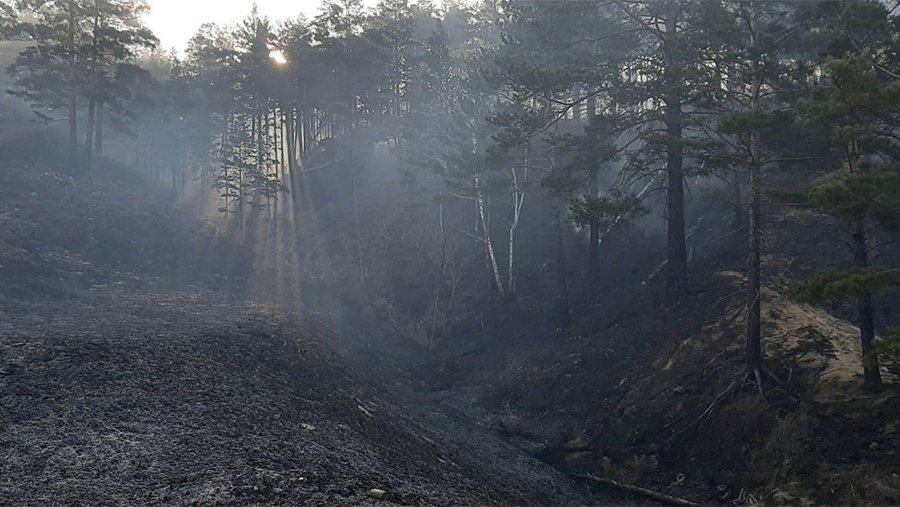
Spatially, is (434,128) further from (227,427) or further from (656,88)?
(227,427)

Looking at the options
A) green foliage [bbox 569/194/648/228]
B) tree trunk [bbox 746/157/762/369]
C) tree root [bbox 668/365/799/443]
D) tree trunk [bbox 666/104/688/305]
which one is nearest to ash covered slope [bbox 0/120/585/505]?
tree root [bbox 668/365/799/443]

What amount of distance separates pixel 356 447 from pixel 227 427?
2319 millimetres

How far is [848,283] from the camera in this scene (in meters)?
8.93

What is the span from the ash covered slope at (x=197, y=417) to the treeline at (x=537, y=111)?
23.9 ft

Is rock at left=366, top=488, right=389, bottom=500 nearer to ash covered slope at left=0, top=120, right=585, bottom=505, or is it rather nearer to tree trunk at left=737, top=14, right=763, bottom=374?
ash covered slope at left=0, top=120, right=585, bottom=505

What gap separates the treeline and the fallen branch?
3945 millimetres

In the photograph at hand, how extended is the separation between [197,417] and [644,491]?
9276 millimetres

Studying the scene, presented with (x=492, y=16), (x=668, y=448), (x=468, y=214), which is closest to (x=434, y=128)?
(x=468, y=214)

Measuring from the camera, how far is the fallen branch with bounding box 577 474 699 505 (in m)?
11.9

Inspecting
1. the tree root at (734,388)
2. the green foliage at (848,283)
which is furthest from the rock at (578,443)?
the green foliage at (848,283)

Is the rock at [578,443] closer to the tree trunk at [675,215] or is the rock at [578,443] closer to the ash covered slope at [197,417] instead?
the ash covered slope at [197,417]

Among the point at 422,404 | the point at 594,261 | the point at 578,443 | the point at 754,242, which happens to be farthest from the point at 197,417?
the point at 594,261

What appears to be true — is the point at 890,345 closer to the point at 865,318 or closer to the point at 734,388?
the point at 865,318

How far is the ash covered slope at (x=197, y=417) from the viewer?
25.9ft
